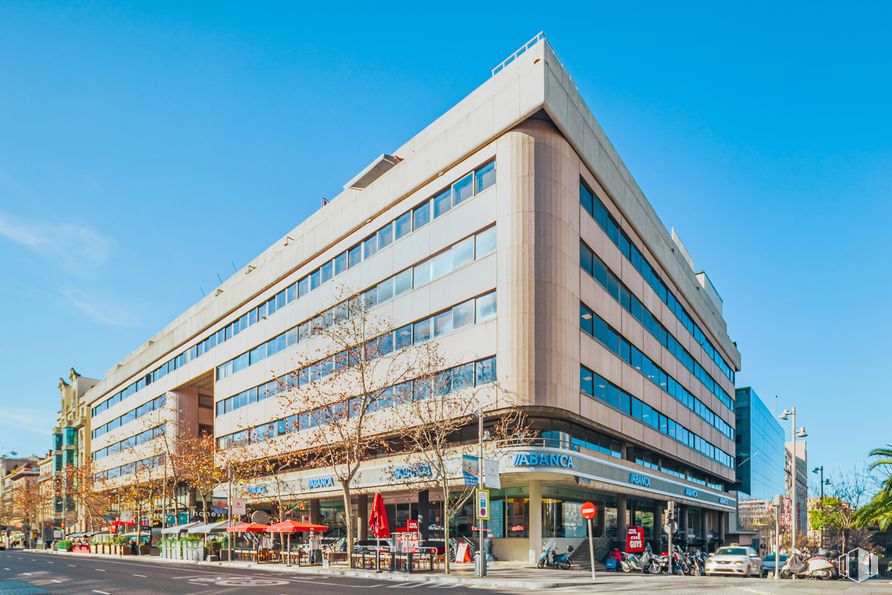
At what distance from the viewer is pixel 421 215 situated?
158ft

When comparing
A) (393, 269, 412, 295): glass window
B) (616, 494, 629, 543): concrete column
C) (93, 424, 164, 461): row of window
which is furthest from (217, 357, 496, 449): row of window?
(93, 424, 164, 461): row of window

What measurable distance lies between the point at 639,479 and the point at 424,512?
14576 millimetres

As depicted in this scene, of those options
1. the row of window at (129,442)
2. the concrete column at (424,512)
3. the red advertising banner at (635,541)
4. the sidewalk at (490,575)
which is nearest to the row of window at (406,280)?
the concrete column at (424,512)

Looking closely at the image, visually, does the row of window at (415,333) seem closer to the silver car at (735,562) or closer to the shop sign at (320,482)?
the shop sign at (320,482)

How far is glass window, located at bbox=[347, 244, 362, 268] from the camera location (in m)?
53.9

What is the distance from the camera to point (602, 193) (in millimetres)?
49219

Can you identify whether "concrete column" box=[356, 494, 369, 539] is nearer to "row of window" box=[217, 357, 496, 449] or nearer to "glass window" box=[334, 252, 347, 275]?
"row of window" box=[217, 357, 496, 449]

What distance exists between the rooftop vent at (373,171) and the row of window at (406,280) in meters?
9.12

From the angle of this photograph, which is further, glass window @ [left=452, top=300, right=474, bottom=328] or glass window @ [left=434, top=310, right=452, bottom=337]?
glass window @ [left=434, top=310, right=452, bottom=337]

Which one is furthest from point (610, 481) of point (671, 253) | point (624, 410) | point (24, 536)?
point (24, 536)

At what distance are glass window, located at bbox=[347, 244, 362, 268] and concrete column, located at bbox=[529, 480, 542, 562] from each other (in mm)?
19360

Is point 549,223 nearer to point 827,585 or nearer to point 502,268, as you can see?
point 502,268

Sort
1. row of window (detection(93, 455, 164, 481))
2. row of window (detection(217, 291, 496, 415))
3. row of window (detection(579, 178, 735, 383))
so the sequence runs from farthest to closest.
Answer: row of window (detection(93, 455, 164, 481)) → row of window (detection(579, 178, 735, 383)) → row of window (detection(217, 291, 496, 415))

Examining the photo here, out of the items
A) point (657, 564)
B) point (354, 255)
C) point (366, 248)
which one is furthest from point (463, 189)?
Answer: point (657, 564)
